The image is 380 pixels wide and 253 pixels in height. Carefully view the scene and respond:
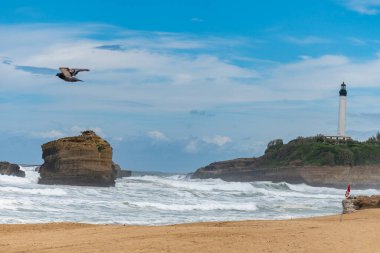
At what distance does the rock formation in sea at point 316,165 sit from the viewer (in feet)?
283

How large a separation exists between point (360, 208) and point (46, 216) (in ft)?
36.6

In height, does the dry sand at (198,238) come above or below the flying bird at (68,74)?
below

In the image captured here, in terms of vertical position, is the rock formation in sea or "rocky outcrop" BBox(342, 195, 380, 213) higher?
the rock formation in sea

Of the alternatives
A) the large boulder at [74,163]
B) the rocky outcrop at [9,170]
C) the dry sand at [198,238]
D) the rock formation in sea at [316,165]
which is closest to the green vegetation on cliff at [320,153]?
the rock formation in sea at [316,165]

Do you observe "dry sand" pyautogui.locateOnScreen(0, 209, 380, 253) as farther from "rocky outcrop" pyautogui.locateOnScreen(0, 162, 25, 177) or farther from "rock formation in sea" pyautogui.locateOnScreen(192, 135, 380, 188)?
"rock formation in sea" pyautogui.locateOnScreen(192, 135, 380, 188)

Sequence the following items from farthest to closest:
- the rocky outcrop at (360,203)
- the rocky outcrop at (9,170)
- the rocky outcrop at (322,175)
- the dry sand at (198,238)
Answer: the rocky outcrop at (322,175)
the rocky outcrop at (9,170)
the rocky outcrop at (360,203)
the dry sand at (198,238)

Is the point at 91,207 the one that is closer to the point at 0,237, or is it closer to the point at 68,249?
the point at 0,237

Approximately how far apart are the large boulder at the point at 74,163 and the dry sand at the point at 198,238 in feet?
98.4

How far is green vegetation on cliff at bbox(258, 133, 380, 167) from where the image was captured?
88062 millimetres

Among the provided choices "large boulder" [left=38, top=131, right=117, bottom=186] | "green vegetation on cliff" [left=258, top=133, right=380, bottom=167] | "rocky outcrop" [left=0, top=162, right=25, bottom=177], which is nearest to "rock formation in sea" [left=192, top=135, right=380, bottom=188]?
"green vegetation on cliff" [left=258, top=133, right=380, bottom=167]

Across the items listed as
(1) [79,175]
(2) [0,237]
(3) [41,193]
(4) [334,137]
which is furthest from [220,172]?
(2) [0,237]

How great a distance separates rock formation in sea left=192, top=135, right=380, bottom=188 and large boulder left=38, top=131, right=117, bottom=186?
140 feet

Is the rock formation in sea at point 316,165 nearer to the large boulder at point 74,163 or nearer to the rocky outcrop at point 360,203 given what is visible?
the large boulder at point 74,163

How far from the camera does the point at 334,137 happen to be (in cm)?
10169
